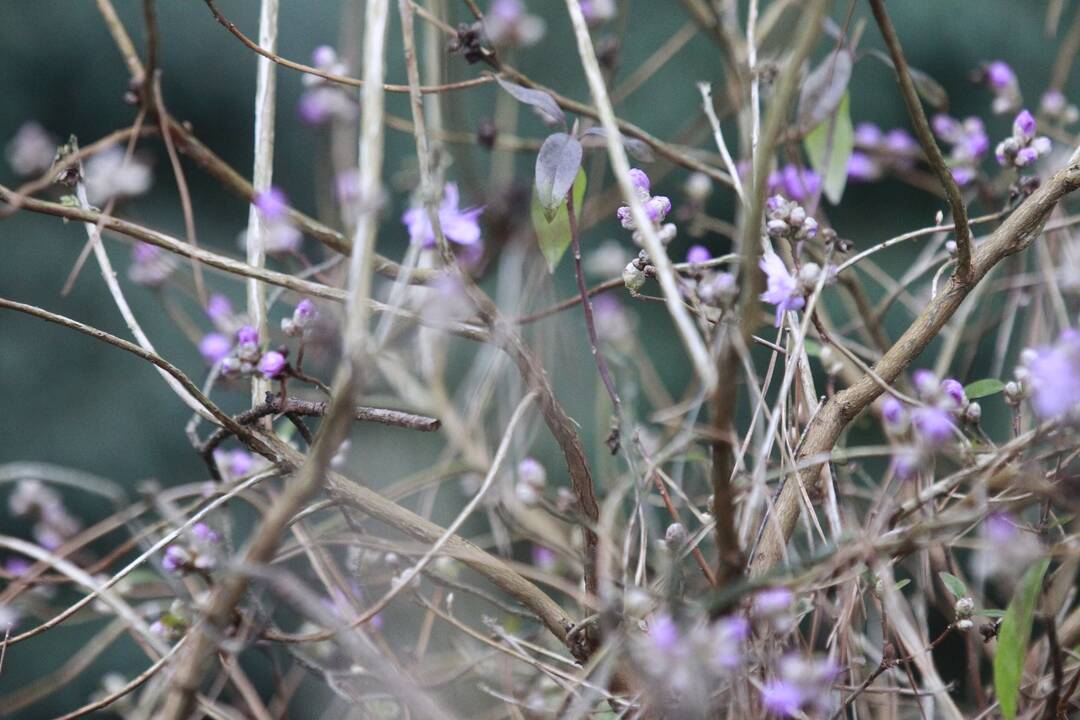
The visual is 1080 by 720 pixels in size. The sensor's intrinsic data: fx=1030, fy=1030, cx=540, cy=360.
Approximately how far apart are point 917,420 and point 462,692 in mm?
528

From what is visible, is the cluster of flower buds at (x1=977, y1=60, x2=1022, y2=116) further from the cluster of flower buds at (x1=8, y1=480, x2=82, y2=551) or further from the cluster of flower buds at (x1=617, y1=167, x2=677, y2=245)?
the cluster of flower buds at (x1=8, y1=480, x2=82, y2=551)

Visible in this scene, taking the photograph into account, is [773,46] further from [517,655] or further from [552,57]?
[517,655]

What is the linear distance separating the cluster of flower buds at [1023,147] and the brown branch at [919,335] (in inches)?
4.6

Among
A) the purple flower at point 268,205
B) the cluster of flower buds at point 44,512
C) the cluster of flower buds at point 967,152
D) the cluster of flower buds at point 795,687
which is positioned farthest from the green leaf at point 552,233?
the cluster of flower buds at point 44,512

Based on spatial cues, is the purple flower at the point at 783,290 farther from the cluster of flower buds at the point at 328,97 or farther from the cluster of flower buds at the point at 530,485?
the cluster of flower buds at the point at 328,97

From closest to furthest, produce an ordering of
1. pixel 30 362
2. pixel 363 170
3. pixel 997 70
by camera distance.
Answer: pixel 363 170, pixel 997 70, pixel 30 362

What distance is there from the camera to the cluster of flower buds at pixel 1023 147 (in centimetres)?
61

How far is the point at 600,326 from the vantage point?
847mm

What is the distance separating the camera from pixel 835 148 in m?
0.74

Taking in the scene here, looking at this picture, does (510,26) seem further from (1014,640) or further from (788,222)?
(1014,640)

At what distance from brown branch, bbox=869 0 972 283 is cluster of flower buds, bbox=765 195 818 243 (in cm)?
7

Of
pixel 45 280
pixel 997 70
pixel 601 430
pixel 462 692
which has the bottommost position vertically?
pixel 462 692

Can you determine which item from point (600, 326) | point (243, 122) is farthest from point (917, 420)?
point (243, 122)

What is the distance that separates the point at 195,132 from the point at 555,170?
78 centimetres
